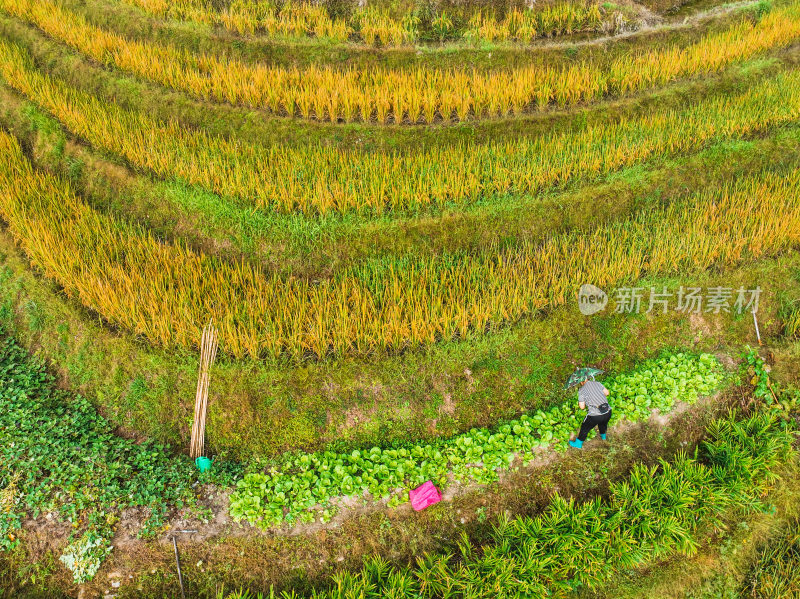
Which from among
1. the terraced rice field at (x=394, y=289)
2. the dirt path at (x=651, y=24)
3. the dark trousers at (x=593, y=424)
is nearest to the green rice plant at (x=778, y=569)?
the terraced rice field at (x=394, y=289)

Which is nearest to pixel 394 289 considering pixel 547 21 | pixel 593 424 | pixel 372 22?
pixel 593 424

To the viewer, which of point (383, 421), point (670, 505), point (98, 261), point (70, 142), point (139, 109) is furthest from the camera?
point (139, 109)

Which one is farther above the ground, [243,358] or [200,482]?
[243,358]

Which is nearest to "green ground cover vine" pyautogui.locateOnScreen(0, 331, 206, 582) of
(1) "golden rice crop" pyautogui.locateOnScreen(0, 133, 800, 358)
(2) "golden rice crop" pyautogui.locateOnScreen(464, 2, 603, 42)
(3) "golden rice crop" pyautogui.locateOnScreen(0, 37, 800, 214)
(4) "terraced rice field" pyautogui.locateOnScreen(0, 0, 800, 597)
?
(4) "terraced rice field" pyautogui.locateOnScreen(0, 0, 800, 597)

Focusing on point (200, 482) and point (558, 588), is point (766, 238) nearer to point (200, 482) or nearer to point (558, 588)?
point (558, 588)

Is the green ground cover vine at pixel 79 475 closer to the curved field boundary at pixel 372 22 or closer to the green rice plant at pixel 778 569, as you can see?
the green rice plant at pixel 778 569

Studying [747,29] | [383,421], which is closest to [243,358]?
[383,421]

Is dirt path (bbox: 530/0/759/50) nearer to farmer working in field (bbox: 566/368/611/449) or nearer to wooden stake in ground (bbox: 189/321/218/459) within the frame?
farmer working in field (bbox: 566/368/611/449)
